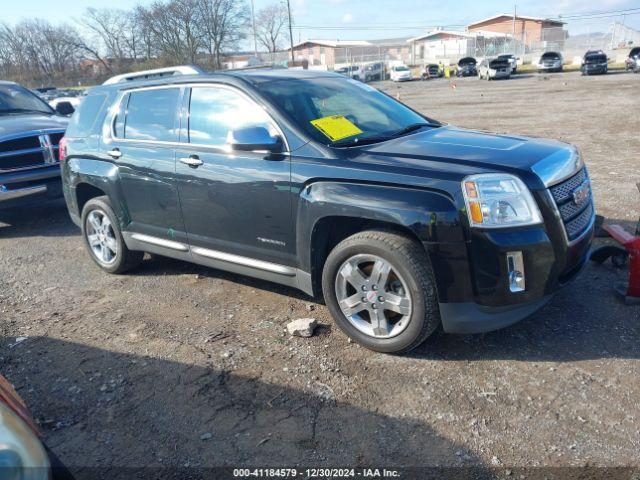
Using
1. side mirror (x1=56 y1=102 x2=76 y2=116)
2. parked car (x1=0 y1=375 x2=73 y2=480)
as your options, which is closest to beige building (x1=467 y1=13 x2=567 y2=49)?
side mirror (x1=56 y1=102 x2=76 y2=116)

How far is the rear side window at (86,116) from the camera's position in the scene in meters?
5.31

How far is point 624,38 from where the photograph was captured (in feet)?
183

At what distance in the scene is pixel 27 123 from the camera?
766 centimetres

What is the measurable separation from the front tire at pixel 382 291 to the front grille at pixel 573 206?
35.9 inches

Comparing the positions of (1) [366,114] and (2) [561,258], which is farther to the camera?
(1) [366,114]

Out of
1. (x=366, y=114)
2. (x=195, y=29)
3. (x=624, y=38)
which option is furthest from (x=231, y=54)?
(x=366, y=114)

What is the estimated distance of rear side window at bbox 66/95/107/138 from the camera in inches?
209

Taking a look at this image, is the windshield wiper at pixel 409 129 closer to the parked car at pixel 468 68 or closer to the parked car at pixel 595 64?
the parked car at pixel 595 64

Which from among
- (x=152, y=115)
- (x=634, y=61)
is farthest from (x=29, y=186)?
(x=634, y=61)

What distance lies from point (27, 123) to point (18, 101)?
135cm

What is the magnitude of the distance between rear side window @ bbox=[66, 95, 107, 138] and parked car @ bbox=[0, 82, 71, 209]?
2055 millimetres

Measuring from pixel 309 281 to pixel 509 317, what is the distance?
1.39 meters

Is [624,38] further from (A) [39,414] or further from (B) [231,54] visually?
(A) [39,414]

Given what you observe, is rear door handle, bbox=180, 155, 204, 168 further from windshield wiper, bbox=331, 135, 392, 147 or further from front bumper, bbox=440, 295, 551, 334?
front bumper, bbox=440, 295, 551, 334
